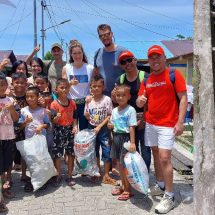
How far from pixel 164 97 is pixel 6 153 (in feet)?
6.77

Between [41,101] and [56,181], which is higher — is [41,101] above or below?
above

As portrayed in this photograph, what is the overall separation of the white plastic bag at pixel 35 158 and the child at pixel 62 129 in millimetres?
345

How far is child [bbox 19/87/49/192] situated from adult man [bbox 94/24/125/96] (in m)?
0.94

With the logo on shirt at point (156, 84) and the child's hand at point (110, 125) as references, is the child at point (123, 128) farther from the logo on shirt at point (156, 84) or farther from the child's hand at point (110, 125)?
the logo on shirt at point (156, 84)

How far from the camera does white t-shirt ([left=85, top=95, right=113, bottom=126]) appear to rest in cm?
484

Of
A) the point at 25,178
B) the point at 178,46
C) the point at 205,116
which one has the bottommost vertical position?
the point at 25,178

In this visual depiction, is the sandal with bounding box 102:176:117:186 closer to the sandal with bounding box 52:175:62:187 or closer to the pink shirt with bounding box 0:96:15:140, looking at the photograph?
the sandal with bounding box 52:175:62:187

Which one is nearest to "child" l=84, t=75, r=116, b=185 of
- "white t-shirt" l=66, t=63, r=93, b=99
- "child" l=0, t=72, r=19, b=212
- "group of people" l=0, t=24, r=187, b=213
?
"group of people" l=0, t=24, r=187, b=213

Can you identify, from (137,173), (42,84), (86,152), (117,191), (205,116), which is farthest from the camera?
(42,84)

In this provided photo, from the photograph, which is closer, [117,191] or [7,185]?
[117,191]

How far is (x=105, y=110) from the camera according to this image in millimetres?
4848

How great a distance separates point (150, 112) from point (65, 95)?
4.29 feet

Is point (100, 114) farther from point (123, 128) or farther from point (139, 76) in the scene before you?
point (139, 76)

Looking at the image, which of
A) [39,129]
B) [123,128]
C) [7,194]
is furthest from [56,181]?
[123,128]
